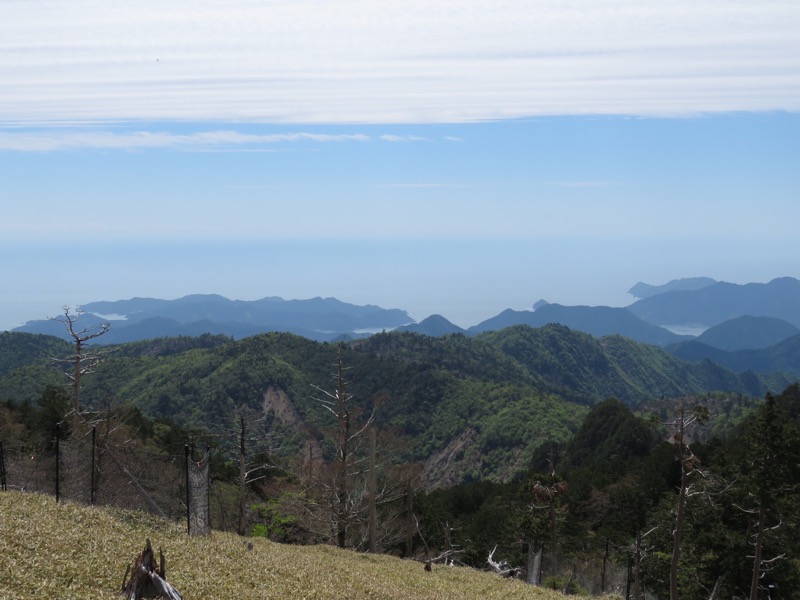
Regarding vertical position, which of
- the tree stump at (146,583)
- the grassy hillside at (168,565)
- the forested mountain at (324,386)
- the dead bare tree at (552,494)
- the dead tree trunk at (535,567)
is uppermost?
the tree stump at (146,583)

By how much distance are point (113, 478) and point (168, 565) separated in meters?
6.56

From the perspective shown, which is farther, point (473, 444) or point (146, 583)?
point (473, 444)

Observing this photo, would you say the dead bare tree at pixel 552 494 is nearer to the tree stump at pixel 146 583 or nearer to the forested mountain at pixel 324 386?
the tree stump at pixel 146 583

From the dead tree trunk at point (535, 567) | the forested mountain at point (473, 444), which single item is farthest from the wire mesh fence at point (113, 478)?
the dead tree trunk at point (535, 567)

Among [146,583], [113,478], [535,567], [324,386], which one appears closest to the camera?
[146,583]

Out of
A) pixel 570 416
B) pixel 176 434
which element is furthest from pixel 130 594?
pixel 570 416

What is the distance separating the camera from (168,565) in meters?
15.5

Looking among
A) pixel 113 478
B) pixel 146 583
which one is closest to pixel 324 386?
pixel 113 478

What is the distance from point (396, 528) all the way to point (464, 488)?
34.1 meters

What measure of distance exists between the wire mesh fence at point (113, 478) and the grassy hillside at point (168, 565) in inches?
32.6

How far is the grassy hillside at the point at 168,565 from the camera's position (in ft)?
43.5

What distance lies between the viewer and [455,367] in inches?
6476

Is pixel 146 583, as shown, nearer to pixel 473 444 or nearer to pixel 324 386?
pixel 473 444

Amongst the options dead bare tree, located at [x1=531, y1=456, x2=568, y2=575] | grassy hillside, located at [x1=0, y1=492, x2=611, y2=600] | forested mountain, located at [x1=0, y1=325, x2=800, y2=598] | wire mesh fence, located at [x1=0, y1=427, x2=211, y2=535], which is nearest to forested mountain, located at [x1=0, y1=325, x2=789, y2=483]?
forested mountain, located at [x1=0, y1=325, x2=800, y2=598]
